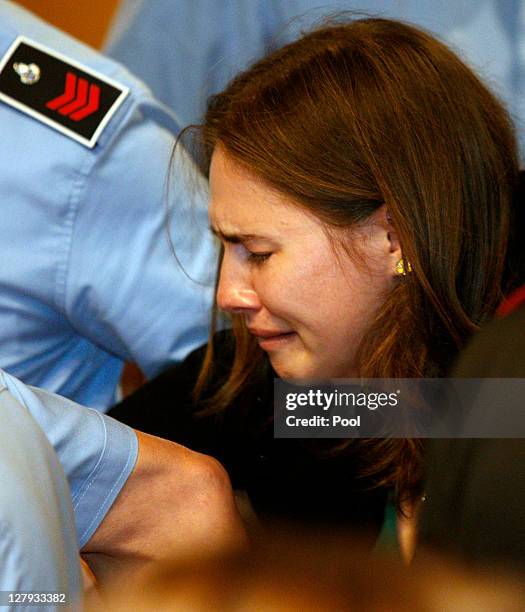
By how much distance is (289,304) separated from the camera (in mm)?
987

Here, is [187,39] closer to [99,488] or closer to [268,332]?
[268,332]

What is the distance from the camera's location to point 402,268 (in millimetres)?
964

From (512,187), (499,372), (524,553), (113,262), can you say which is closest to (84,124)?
(113,262)

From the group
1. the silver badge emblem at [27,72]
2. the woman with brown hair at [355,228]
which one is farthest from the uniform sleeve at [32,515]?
the silver badge emblem at [27,72]

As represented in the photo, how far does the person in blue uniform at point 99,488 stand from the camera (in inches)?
24.1

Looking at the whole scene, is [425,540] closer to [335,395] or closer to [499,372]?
[499,372]

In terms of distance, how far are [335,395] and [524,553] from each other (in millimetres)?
474

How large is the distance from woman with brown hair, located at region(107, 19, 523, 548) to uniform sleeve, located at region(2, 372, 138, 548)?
17cm

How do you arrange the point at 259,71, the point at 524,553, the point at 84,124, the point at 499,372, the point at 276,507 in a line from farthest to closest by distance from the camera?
the point at 84,124 < the point at 259,71 < the point at 276,507 < the point at 499,372 < the point at 524,553

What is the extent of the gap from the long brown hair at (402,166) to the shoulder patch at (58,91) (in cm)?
19

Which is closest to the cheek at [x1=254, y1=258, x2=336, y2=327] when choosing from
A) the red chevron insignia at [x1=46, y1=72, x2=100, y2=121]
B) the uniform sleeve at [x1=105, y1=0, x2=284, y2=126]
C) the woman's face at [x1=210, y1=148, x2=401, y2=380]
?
the woman's face at [x1=210, y1=148, x2=401, y2=380]

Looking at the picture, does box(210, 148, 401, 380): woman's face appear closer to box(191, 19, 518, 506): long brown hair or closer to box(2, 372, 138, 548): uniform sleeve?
box(191, 19, 518, 506): long brown hair

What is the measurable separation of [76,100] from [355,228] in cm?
38

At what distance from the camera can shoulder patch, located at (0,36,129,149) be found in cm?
114
